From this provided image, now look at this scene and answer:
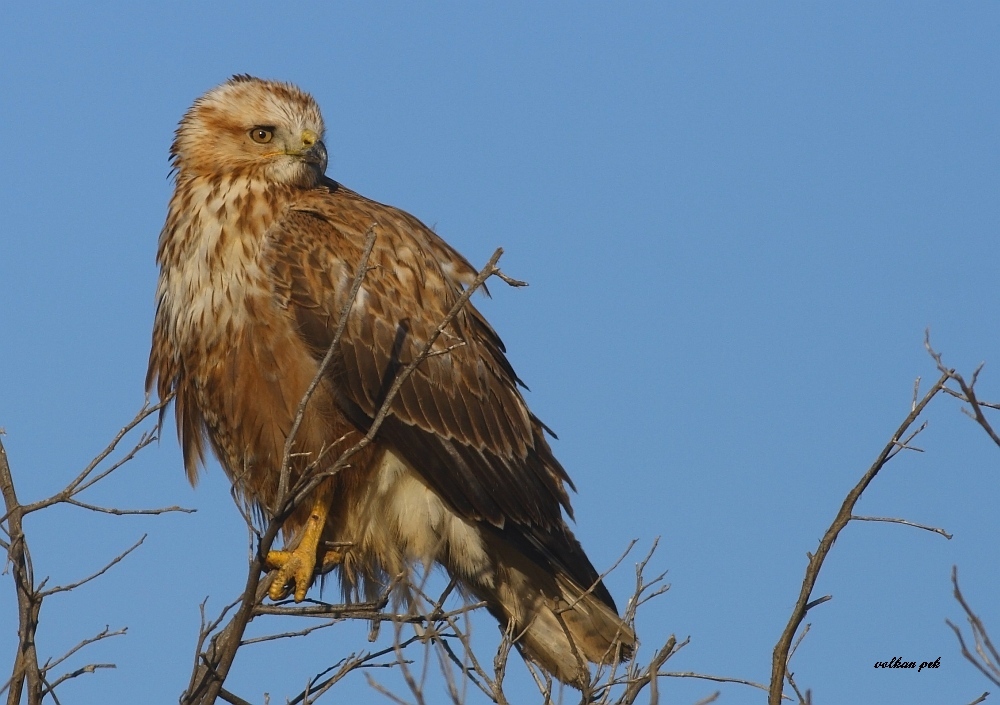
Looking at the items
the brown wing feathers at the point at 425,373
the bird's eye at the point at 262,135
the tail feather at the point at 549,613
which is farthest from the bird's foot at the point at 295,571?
the bird's eye at the point at 262,135

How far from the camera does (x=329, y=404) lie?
5.43 m

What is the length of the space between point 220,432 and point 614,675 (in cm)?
200

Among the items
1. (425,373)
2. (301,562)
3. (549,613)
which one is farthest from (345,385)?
(549,613)

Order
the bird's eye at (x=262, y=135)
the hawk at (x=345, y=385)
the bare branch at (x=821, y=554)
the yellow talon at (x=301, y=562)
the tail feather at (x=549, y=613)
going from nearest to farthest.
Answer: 1. the bare branch at (x=821, y=554)
2. the hawk at (x=345, y=385)
3. the yellow talon at (x=301, y=562)
4. the tail feather at (x=549, y=613)
5. the bird's eye at (x=262, y=135)

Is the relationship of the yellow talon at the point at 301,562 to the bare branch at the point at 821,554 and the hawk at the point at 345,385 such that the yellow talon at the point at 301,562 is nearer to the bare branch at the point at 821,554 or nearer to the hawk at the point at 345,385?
the hawk at the point at 345,385

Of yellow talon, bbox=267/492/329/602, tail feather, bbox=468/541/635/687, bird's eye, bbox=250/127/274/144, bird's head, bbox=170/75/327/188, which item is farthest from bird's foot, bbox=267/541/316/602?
bird's eye, bbox=250/127/274/144

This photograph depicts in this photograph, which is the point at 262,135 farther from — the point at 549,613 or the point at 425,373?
the point at 549,613

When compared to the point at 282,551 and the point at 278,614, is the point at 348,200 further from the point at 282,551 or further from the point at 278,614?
the point at 278,614

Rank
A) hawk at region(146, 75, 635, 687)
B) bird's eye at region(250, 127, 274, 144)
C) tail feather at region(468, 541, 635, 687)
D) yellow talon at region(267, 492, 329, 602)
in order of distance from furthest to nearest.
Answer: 1. bird's eye at region(250, 127, 274, 144)
2. tail feather at region(468, 541, 635, 687)
3. yellow talon at region(267, 492, 329, 602)
4. hawk at region(146, 75, 635, 687)

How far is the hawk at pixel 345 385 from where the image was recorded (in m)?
5.38

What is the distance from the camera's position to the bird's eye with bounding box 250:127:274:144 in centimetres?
589

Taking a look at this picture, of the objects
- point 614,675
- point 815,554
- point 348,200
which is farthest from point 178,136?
point 815,554

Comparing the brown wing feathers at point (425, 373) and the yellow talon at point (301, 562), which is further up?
the brown wing feathers at point (425, 373)

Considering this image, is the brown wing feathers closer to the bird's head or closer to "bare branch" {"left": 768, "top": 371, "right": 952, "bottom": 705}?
the bird's head
